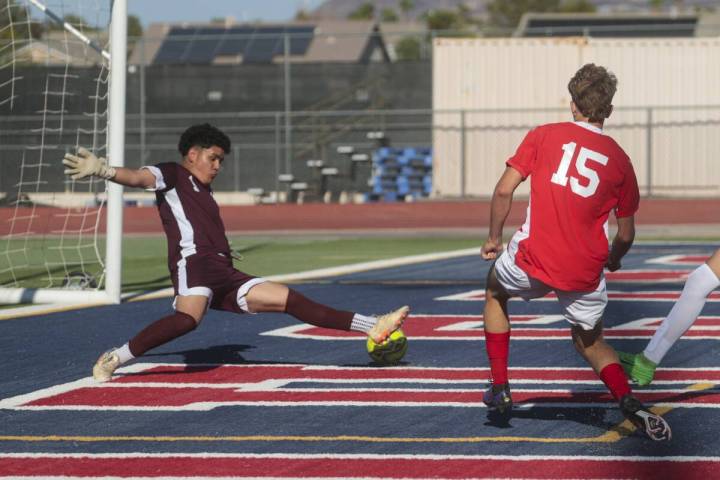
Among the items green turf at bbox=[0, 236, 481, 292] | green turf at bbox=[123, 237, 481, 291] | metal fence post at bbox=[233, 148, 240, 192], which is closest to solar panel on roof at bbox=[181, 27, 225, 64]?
metal fence post at bbox=[233, 148, 240, 192]

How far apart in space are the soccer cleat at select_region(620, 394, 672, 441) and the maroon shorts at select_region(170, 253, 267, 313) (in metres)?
2.99

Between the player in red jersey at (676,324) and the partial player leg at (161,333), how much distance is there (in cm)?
264

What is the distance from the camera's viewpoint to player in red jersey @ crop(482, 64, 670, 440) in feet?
21.7

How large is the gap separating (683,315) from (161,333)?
312cm

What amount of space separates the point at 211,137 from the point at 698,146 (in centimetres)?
2808

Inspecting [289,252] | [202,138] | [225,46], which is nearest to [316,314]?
[202,138]

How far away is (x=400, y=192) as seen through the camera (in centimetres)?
3825

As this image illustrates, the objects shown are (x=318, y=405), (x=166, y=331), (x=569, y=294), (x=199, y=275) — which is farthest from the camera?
(x=199, y=275)

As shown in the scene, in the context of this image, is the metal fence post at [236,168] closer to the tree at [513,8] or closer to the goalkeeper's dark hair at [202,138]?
the goalkeeper's dark hair at [202,138]

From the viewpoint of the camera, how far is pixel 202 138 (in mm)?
8703

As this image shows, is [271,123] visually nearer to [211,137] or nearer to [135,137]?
[135,137]

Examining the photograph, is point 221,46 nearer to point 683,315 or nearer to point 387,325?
point 387,325

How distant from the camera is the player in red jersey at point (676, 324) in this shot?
7465mm

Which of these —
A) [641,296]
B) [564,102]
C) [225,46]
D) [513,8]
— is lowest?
[641,296]
